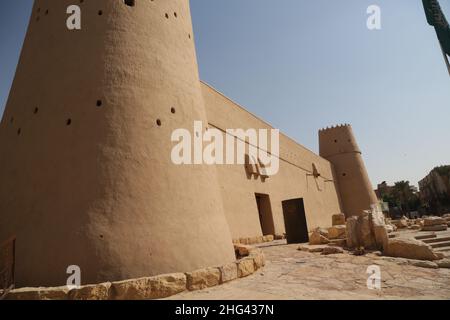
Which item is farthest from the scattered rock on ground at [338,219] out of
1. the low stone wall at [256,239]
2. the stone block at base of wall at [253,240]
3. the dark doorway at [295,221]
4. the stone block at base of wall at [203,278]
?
the stone block at base of wall at [203,278]

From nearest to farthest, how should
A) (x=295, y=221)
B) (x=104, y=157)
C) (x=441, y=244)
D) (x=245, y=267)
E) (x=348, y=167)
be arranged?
(x=104, y=157) → (x=245, y=267) → (x=441, y=244) → (x=295, y=221) → (x=348, y=167)

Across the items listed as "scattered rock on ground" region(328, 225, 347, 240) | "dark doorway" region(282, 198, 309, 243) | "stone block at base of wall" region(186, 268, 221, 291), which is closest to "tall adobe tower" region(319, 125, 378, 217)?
"dark doorway" region(282, 198, 309, 243)

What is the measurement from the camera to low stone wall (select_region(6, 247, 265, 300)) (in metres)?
3.22

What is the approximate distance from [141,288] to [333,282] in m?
2.58

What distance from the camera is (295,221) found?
32.4 ft

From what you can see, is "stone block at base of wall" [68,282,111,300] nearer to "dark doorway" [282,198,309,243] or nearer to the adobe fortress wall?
the adobe fortress wall

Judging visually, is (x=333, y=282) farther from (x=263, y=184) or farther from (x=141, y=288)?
(x=263, y=184)

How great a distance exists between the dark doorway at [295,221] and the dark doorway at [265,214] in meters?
3.40

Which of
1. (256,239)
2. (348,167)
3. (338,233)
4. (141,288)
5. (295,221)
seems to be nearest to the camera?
(141,288)

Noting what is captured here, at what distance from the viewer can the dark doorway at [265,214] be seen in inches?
525

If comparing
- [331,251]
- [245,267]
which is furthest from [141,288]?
[331,251]

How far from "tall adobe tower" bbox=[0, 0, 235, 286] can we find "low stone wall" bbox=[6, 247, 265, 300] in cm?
34

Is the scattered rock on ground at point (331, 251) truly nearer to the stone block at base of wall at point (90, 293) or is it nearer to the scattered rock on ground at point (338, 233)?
the scattered rock on ground at point (338, 233)
